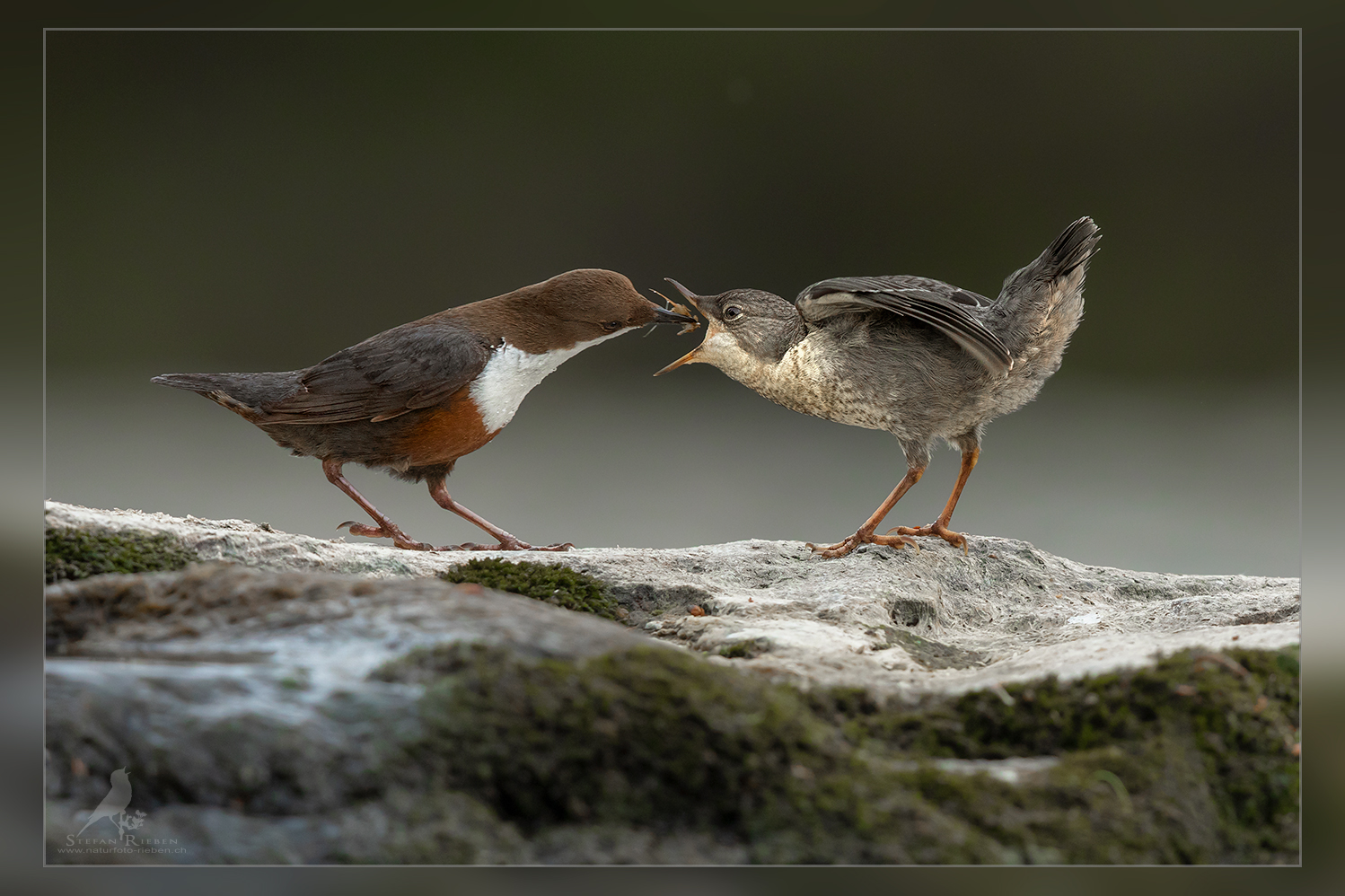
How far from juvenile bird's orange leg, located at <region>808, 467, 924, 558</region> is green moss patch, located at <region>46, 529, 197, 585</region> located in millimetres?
2608

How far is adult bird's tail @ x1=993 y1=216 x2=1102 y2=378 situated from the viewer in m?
4.15

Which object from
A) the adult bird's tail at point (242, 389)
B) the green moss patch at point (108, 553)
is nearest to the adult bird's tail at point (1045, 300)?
the adult bird's tail at point (242, 389)

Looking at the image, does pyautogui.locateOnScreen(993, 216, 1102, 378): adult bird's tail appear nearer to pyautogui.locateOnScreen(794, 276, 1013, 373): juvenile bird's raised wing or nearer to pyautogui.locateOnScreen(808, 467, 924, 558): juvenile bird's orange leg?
pyautogui.locateOnScreen(794, 276, 1013, 373): juvenile bird's raised wing

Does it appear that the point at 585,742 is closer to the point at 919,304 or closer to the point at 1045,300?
the point at 919,304

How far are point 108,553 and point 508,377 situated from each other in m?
1.67

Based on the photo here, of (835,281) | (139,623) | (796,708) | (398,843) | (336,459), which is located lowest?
(398,843)

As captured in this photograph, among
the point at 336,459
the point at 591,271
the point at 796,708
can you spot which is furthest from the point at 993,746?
the point at 336,459

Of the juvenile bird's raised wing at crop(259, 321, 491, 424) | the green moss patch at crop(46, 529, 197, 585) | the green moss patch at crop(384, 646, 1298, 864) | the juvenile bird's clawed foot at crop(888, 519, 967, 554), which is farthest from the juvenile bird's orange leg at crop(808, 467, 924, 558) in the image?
the green moss patch at crop(46, 529, 197, 585)

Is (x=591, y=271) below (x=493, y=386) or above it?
above

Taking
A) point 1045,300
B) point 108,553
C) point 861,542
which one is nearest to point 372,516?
point 108,553

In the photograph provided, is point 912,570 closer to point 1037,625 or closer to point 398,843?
point 1037,625

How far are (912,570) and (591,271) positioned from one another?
74.5 inches

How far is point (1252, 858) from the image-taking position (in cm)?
206

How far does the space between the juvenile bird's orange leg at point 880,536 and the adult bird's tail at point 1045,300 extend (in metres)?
0.65
